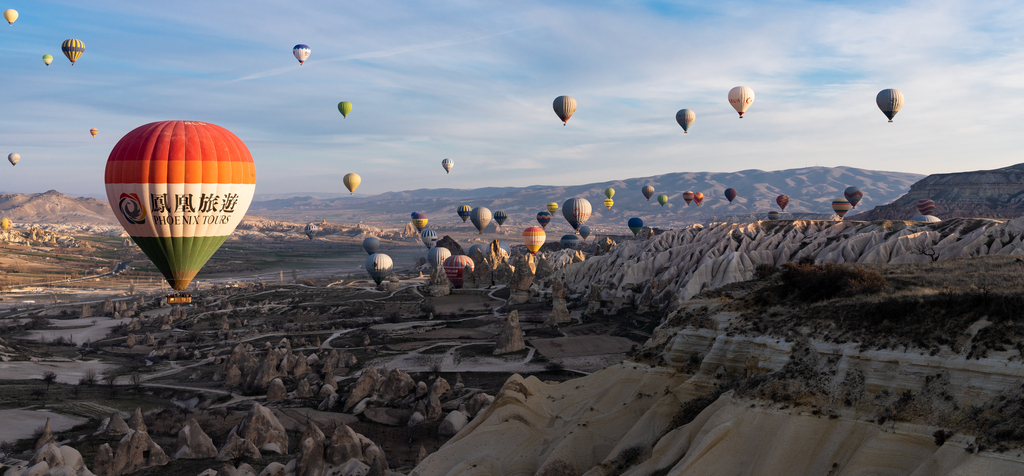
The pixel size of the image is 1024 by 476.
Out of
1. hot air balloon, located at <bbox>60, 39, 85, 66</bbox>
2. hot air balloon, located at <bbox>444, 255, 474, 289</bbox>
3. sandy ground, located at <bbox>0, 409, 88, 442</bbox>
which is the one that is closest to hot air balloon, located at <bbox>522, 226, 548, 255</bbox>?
hot air balloon, located at <bbox>444, 255, 474, 289</bbox>

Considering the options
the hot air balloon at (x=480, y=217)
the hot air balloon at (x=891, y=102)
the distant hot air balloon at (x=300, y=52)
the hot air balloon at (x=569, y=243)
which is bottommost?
the hot air balloon at (x=569, y=243)

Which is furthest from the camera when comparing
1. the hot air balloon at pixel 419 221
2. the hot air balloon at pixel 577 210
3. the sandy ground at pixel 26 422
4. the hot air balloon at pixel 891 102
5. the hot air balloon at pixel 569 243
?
the hot air balloon at pixel 419 221

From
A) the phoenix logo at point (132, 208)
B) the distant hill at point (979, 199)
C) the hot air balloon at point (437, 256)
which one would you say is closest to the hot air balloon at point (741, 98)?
the hot air balloon at point (437, 256)

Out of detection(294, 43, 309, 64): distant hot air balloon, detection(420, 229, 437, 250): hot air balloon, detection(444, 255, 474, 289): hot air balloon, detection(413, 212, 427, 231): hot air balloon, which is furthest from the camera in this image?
detection(413, 212, 427, 231): hot air balloon

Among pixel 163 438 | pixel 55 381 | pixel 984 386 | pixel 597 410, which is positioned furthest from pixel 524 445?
pixel 55 381

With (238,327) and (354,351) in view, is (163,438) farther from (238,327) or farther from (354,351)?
(238,327)

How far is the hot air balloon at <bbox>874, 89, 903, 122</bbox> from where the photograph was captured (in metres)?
97.9

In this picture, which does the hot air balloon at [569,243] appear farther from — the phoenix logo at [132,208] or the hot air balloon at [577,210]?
the phoenix logo at [132,208]

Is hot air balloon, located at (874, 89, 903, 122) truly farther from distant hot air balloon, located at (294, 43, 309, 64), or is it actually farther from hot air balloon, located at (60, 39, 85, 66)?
hot air balloon, located at (60, 39, 85, 66)

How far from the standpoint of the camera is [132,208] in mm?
44688

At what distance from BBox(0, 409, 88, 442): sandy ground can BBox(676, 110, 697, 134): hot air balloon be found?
107730 millimetres

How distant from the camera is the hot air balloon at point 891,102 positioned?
9788 cm

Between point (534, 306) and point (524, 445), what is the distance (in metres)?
72.1

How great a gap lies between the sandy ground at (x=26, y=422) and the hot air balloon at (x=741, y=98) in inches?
3832
